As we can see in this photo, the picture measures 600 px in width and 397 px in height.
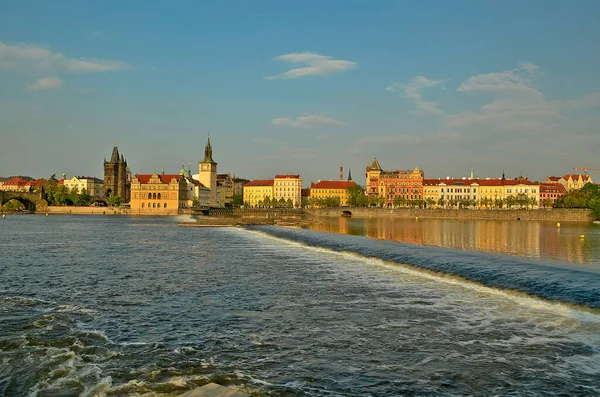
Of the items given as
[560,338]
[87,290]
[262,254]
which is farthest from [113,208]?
[560,338]

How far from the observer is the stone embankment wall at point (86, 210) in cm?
17900

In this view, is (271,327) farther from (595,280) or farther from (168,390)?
(595,280)

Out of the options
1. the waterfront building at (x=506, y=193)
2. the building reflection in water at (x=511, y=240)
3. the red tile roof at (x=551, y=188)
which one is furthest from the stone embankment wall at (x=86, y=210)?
the red tile roof at (x=551, y=188)

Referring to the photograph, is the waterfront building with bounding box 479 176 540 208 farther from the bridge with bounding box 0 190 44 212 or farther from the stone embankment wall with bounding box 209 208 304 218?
the bridge with bounding box 0 190 44 212

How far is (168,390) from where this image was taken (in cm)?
991

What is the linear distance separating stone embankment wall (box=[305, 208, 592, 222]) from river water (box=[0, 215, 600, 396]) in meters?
120

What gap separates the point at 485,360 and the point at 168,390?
7042 mm

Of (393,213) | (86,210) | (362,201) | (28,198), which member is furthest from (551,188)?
(28,198)

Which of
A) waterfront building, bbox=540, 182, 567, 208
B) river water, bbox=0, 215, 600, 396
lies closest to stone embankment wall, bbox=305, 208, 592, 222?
waterfront building, bbox=540, 182, 567, 208

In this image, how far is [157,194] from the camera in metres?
181

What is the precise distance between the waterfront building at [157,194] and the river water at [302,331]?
151779 mm

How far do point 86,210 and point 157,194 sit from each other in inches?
1060

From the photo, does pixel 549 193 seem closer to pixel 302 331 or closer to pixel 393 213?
pixel 393 213

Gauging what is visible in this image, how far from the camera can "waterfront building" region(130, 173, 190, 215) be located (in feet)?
587
